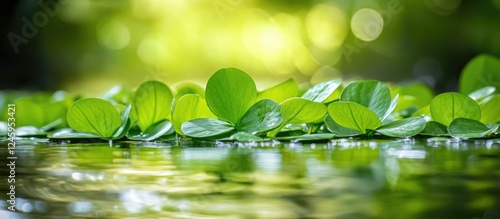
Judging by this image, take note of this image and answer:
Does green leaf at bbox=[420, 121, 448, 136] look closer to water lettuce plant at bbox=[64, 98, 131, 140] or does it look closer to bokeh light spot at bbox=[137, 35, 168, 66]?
water lettuce plant at bbox=[64, 98, 131, 140]

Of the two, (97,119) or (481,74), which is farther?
(481,74)

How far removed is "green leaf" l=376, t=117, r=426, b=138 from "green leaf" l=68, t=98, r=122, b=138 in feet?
0.67

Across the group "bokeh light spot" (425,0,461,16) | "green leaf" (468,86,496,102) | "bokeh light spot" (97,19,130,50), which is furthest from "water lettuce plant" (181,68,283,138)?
"bokeh light spot" (97,19,130,50)

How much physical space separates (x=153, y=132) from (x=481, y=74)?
0.37m

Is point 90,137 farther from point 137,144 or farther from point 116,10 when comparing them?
point 116,10

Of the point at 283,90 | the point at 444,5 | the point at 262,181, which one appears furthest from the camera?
the point at 444,5

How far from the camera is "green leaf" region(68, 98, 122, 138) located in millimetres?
494

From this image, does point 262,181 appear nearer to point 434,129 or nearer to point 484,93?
point 434,129

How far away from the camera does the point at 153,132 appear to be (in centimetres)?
51

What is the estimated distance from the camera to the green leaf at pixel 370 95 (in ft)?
1.65

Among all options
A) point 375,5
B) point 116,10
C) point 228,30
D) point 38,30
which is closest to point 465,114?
point 375,5

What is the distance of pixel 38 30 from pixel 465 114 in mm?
2254

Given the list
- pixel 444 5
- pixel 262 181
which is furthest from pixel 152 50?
pixel 262 181

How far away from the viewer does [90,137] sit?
51 centimetres
